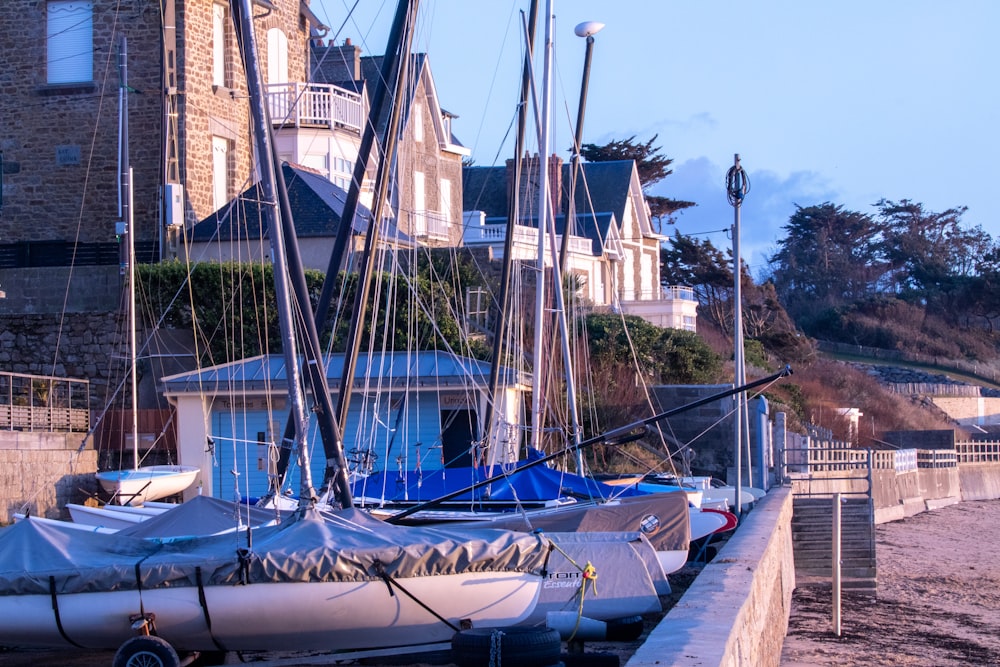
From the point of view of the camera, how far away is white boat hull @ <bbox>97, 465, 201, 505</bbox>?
22.6 meters

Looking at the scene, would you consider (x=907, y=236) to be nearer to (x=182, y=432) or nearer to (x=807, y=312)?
(x=807, y=312)

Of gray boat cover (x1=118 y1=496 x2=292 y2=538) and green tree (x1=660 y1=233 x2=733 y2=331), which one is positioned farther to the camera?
green tree (x1=660 y1=233 x2=733 y2=331)

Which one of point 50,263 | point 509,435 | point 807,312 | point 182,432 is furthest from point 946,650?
point 807,312

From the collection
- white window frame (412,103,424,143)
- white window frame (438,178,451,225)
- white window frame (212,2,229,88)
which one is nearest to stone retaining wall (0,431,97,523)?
white window frame (212,2,229,88)

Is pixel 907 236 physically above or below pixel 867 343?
above

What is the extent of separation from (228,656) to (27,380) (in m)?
16.9

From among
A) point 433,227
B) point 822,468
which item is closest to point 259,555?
point 822,468

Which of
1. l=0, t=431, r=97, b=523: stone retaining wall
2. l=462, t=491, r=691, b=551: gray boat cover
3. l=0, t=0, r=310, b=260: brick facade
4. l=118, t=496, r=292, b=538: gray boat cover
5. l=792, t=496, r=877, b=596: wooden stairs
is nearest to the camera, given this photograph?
l=118, t=496, r=292, b=538: gray boat cover

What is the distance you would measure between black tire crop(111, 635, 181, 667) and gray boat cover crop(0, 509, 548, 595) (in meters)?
0.54

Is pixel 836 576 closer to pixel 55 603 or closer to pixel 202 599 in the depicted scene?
pixel 202 599

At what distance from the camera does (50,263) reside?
32.4 m

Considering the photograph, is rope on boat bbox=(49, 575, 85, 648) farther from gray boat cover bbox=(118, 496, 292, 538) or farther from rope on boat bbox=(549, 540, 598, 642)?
rope on boat bbox=(549, 540, 598, 642)

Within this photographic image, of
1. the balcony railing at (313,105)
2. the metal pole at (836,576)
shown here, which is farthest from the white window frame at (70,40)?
the metal pole at (836,576)

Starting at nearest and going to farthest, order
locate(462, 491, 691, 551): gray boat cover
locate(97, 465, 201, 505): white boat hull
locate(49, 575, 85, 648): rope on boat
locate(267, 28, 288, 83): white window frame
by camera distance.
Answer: locate(49, 575, 85, 648): rope on boat, locate(462, 491, 691, 551): gray boat cover, locate(97, 465, 201, 505): white boat hull, locate(267, 28, 288, 83): white window frame
